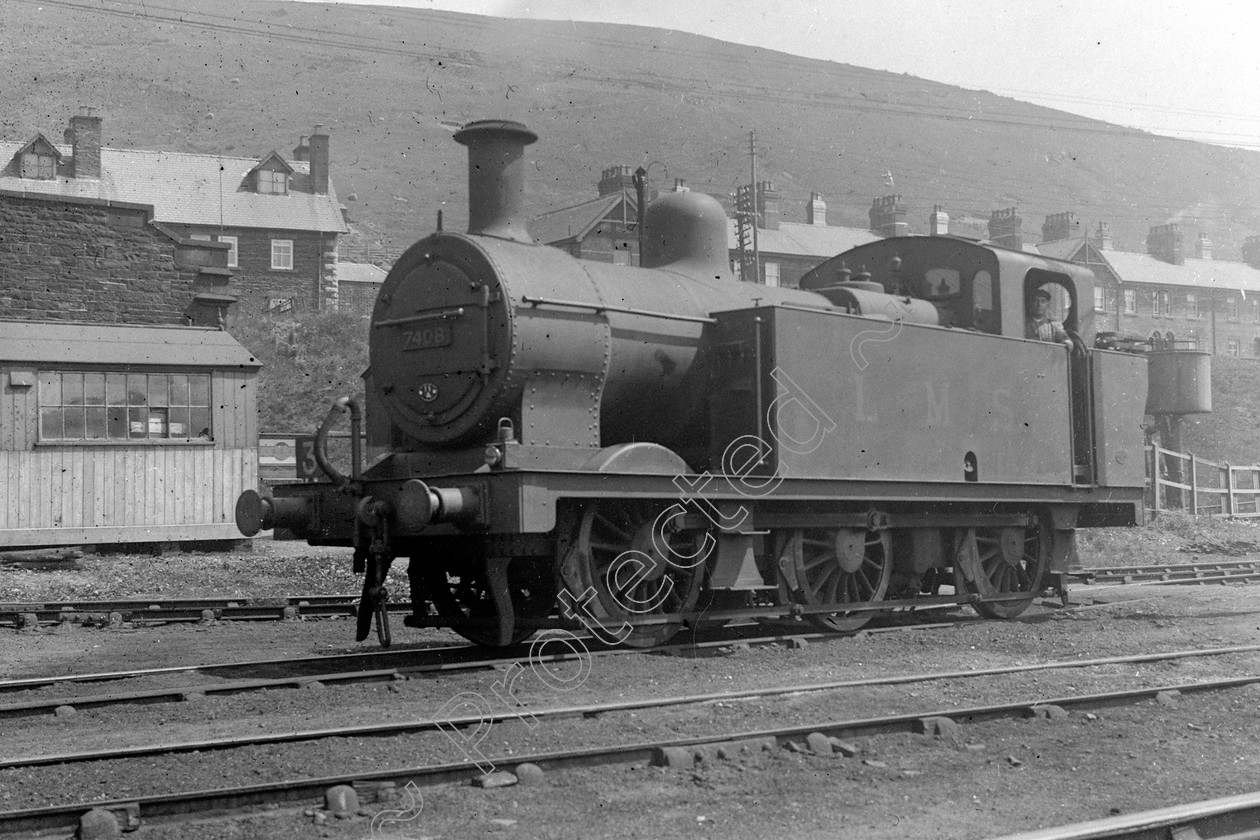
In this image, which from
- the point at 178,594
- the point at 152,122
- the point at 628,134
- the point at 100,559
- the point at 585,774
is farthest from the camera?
the point at 628,134

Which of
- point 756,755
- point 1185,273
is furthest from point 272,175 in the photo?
point 756,755

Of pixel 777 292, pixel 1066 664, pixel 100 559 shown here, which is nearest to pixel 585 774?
pixel 1066 664

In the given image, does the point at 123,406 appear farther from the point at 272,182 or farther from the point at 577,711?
the point at 272,182

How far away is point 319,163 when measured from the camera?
51.9 m

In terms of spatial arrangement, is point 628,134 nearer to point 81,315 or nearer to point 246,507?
point 81,315

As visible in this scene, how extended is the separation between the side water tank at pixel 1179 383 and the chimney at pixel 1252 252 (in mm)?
52908

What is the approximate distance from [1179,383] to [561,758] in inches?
989

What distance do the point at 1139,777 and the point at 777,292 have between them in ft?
18.9

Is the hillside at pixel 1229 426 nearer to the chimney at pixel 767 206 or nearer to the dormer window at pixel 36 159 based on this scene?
the chimney at pixel 767 206

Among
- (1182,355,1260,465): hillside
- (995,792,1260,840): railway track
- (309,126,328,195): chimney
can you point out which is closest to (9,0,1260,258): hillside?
(309,126,328,195): chimney

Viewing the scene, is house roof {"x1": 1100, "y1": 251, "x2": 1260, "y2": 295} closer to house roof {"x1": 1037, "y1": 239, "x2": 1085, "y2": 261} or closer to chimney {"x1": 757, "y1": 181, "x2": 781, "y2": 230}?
house roof {"x1": 1037, "y1": 239, "x2": 1085, "y2": 261}

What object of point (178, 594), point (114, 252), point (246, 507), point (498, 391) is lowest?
point (178, 594)

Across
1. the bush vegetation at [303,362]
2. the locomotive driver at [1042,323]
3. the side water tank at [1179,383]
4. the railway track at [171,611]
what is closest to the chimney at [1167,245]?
the side water tank at [1179,383]

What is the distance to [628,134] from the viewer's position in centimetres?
11269
